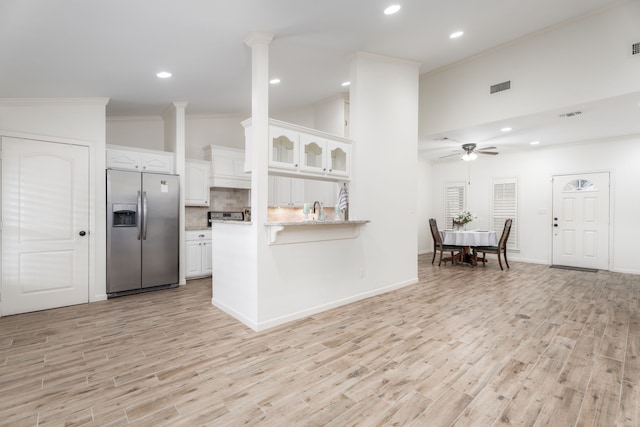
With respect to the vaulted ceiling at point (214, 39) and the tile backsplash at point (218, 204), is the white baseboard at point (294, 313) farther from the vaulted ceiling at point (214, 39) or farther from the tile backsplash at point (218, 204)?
the vaulted ceiling at point (214, 39)

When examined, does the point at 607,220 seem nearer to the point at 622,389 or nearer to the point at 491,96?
the point at 491,96

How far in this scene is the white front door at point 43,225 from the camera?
3684 mm

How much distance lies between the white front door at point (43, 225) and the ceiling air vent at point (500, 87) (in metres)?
6.02

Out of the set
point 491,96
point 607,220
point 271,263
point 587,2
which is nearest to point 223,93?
point 271,263

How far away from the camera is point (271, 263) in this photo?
3.29 metres

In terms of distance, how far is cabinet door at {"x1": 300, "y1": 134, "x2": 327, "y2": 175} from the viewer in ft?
12.0

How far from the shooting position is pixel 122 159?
4688mm

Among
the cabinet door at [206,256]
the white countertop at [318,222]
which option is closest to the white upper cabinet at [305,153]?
the white countertop at [318,222]

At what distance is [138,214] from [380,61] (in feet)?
13.8

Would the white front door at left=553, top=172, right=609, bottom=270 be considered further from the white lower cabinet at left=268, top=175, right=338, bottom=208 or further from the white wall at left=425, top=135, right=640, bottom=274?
the white lower cabinet at left=268, top=175, right=338, bottom=208

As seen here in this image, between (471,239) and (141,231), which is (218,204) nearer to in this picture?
(141,231)

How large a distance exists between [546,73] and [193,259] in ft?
20.1

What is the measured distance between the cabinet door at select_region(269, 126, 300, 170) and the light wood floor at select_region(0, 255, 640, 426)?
179 centimetres

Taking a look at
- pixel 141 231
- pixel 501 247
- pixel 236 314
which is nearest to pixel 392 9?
pixel 236 314
